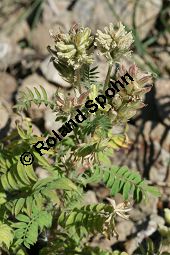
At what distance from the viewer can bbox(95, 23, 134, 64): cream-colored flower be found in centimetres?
285

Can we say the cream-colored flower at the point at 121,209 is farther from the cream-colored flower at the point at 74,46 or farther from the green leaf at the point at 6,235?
the cream-colored flower at the point at 74,46

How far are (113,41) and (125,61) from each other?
2274 millimetres

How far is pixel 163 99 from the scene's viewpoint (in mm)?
4707

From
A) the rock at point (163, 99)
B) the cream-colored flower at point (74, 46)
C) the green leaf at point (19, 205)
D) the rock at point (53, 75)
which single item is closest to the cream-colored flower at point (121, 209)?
the green leaf at point (19, 205)

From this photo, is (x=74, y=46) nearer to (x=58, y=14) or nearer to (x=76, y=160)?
(x=76, y=160)

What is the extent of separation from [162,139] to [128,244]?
951 mm

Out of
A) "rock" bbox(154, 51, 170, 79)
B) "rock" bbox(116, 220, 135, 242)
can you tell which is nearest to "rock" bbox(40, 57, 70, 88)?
"rock" bbox(154, 51, 170, 79)

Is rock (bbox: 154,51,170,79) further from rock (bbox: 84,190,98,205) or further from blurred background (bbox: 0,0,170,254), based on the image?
rock (bbox: 84,190,98,205)

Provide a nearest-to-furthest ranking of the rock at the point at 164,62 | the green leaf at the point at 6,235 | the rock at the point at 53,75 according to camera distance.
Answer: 1. the green leaf at the point at 6,235
2. the rock at the point at 53,75
3. the rock at the point at 164,62

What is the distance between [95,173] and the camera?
3336 mm

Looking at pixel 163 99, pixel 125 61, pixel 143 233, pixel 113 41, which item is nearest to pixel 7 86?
pixel 125 61

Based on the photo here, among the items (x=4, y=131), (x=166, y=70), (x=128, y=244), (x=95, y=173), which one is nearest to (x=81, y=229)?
(x=95, y=173)

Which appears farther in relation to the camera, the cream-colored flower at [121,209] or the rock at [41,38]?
the rock at [41,38]

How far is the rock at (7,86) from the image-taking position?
5.08m
